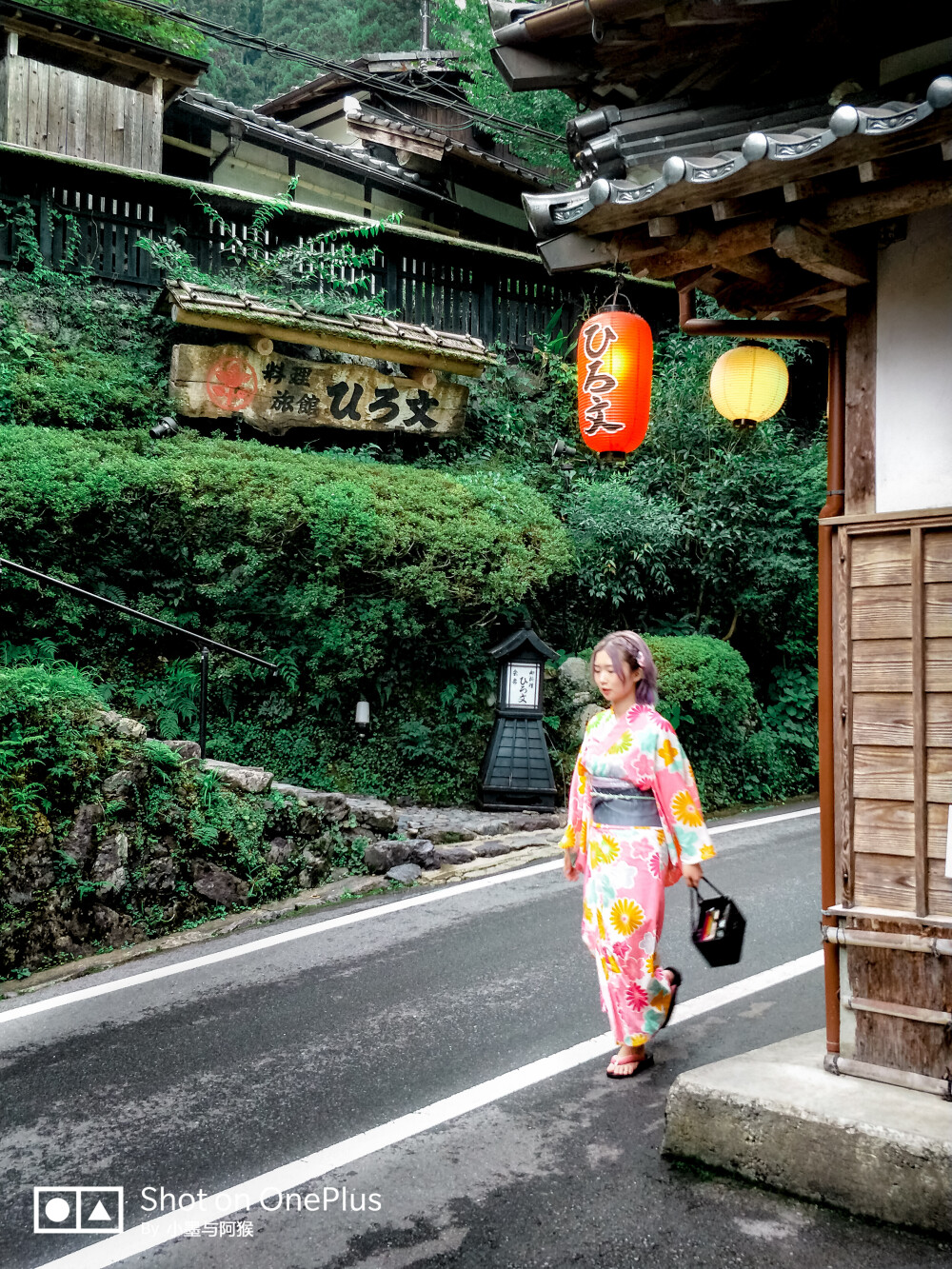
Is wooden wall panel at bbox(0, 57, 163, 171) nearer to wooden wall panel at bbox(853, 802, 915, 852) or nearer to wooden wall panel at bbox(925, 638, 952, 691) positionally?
wooden wall panel at bbox(925, 638, 952, 691)

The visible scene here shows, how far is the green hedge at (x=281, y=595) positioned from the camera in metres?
10.0

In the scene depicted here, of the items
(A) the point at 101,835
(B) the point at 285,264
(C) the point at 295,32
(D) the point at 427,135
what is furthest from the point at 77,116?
(C) the point at 295,32

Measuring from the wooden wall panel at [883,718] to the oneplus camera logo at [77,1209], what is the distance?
3.41m

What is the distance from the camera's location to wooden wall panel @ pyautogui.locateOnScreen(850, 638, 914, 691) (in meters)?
3.81

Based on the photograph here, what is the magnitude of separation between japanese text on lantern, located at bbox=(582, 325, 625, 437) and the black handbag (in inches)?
203

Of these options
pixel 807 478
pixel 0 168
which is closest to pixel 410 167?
pixel 0 168

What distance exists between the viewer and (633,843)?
467 centimetres

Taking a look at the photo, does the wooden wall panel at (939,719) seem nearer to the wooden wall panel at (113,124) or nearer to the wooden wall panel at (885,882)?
the wooden wall panel at (885,882)

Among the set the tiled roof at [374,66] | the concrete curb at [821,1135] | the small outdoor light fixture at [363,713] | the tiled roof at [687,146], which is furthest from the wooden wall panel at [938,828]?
the tiled roof at [374,66]

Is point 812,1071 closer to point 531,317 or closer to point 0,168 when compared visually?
point 0,168

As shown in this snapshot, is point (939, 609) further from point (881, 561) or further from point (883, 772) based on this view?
point (883, 772)

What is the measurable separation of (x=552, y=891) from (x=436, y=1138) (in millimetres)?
4131

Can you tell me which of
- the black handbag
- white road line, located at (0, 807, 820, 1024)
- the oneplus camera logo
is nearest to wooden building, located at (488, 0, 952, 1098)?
the black handbag

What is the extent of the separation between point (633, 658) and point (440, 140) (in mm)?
16968
